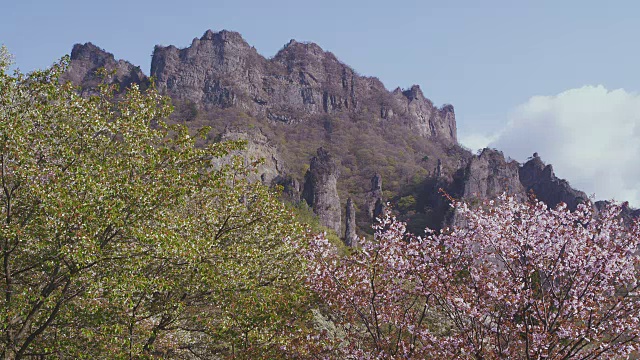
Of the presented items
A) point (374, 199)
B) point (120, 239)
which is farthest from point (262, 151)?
point (120, 239)

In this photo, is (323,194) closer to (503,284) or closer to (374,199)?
(374,199)

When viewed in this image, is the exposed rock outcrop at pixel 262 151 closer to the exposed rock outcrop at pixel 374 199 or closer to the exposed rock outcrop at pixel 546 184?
the exposed rock outcrop at pixel 374 199

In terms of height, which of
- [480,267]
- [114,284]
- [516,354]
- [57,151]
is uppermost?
[57,151]

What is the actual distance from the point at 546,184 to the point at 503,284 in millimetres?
142710

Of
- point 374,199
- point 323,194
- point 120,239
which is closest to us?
point 120,239

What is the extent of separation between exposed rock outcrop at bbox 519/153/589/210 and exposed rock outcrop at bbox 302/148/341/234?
52640 mm

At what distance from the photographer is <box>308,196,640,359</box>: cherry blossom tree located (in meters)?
11.3

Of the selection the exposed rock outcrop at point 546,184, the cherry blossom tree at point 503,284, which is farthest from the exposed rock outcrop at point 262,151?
the cherry blossom tree at point 503,284

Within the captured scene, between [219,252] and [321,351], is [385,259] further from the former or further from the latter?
[219,252]

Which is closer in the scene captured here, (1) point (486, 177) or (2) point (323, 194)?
(2) point (323, 194)

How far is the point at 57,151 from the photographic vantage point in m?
13.0

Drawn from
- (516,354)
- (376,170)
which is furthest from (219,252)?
(376,170)

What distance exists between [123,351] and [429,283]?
7.80 metres

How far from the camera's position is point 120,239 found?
12.4 metres
